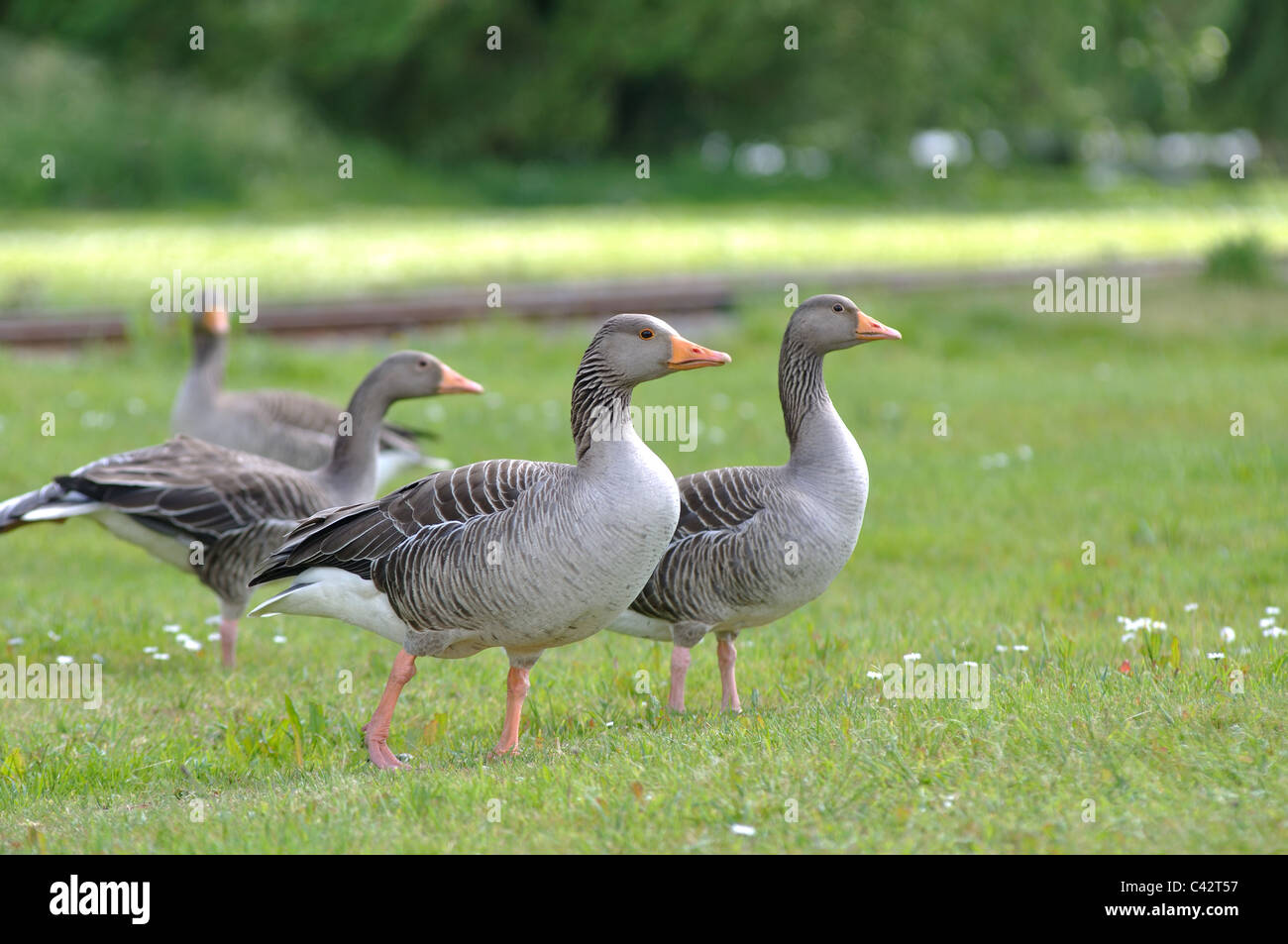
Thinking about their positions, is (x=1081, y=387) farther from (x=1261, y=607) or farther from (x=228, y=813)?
(x=228, y=813)

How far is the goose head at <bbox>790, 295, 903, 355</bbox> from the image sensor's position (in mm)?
6465

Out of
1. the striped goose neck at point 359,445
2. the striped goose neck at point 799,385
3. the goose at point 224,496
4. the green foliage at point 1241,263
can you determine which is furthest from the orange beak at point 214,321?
the green foliage at point 1241,263

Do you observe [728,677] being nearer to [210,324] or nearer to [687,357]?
[687,357]

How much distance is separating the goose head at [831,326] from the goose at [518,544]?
0.82m

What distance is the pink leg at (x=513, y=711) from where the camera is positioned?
5.83 metres

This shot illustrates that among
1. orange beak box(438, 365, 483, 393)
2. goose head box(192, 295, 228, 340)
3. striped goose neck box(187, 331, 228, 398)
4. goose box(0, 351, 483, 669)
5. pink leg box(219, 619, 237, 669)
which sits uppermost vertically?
goose head box(192, 295, 228, 340)

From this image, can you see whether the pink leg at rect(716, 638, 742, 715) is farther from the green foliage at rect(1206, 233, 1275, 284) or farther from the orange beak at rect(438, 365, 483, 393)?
the green foliage at rect(1206, 233, 1275, 284)

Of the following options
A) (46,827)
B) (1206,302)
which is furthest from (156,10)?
(46,827)

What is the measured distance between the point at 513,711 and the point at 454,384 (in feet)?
7.61

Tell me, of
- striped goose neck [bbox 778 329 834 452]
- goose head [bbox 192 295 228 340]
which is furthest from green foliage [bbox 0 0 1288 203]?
striped goose neck [bbox 778 329 834 452]

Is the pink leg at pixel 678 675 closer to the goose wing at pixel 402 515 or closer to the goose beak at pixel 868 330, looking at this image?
the goose wing at pixel 402 515

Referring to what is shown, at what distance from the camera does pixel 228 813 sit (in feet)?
17.1

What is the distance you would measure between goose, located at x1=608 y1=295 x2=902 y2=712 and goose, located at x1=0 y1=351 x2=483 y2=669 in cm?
177

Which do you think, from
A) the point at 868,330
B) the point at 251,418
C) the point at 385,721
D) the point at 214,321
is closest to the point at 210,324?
the point at 214,321
